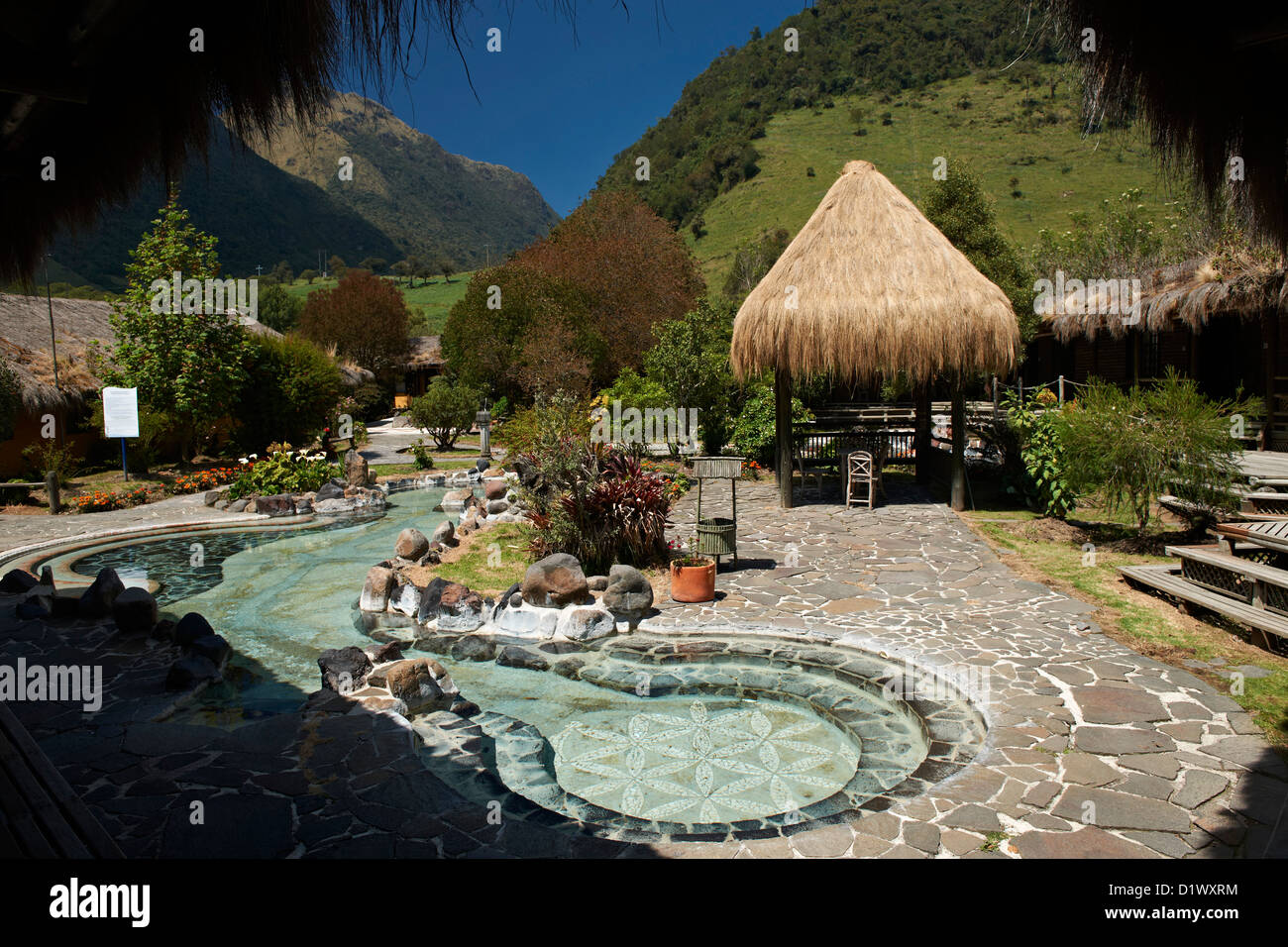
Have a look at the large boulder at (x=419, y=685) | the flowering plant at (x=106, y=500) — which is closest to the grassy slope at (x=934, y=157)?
the flowering plant at (x=106, y=500)

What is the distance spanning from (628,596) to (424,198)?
12162 cm

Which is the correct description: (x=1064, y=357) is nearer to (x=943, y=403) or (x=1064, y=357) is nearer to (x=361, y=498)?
(x=943, y=403)

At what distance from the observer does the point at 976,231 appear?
26500mm

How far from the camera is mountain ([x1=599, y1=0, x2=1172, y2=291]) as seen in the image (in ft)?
152

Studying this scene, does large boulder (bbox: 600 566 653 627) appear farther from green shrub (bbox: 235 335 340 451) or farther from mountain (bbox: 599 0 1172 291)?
mountain (bbox: 599 0 1172 291)

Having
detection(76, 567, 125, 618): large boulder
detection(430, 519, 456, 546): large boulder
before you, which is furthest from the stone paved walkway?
detection(76, 567, 125, 618): large boulder

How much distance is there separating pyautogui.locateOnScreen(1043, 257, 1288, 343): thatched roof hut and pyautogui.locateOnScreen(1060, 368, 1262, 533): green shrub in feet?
18.8

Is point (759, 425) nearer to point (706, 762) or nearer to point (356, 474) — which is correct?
point (356, 474)

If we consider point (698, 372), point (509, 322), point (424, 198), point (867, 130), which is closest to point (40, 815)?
point (698, 372)

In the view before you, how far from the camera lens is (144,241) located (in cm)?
1733

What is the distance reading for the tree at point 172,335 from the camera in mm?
17141

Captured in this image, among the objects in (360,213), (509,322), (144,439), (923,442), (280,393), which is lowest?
(923,442)

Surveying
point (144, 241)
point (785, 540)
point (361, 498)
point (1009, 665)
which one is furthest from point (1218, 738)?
point (144, 241)
